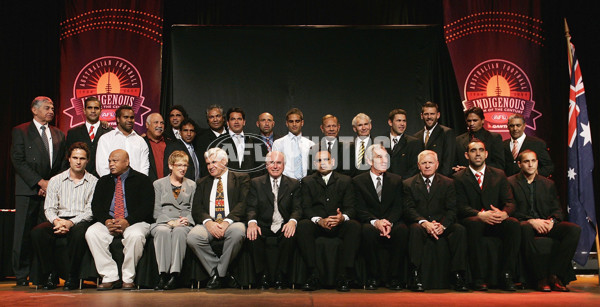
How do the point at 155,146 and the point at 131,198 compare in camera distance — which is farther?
the point at 155,146

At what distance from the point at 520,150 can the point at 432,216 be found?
151 centimetres

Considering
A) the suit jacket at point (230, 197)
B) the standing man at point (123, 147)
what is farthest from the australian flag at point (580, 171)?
the standing man at point (123, 147)

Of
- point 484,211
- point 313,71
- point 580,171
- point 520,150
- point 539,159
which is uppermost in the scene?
point 313,71

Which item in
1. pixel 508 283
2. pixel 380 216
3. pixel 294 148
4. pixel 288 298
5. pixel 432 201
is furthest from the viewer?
pixel 294 148

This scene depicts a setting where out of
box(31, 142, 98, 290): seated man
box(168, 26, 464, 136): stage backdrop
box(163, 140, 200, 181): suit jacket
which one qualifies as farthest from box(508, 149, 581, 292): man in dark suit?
box(31, 142, 98, 290): seated man

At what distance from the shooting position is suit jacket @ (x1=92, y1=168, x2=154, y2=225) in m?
5.50

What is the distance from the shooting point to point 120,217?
5.53 meters

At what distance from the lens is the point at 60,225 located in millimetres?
5418

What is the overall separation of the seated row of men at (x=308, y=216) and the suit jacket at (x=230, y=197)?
1 cm

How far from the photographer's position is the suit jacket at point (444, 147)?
621 cm

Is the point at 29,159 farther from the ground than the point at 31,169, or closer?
farther from the ground

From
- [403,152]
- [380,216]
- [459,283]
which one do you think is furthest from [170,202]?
[459,283]

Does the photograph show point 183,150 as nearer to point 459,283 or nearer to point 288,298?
point 288,298

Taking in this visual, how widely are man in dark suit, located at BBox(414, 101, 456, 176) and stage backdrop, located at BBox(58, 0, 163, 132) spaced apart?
3.32 m
